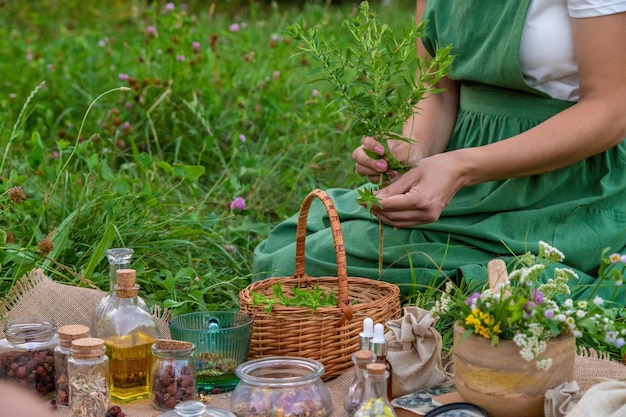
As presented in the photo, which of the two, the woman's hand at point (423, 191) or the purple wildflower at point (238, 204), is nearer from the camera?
the woman's hand at point (423, 191)

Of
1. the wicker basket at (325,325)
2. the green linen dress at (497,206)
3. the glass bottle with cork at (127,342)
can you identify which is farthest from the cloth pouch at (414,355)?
the glass bottle with cork at (127,342)

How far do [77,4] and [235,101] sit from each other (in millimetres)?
3312

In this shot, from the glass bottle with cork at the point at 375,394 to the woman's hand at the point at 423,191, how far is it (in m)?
0.61

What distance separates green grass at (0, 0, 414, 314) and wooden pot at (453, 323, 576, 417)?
3.13ft

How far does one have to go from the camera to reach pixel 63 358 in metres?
2.14

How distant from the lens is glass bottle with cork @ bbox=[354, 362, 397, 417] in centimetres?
187

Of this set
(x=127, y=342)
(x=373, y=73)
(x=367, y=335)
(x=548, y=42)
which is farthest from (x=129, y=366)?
(x=548, y=42)

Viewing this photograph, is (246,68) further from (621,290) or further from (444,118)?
(621,290)

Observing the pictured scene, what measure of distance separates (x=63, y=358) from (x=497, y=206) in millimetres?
1233

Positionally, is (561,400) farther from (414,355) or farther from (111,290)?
(111,290)

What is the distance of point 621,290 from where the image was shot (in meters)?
2.62

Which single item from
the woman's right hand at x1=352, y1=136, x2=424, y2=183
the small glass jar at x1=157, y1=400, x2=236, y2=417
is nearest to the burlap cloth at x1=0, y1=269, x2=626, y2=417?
the small glass jar at x1=157, y1=400, x2=236, y2=417

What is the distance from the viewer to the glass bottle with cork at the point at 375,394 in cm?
187

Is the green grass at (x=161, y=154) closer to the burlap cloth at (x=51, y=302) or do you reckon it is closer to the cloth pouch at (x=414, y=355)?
the burlap cloth at (x=51, y=302)
